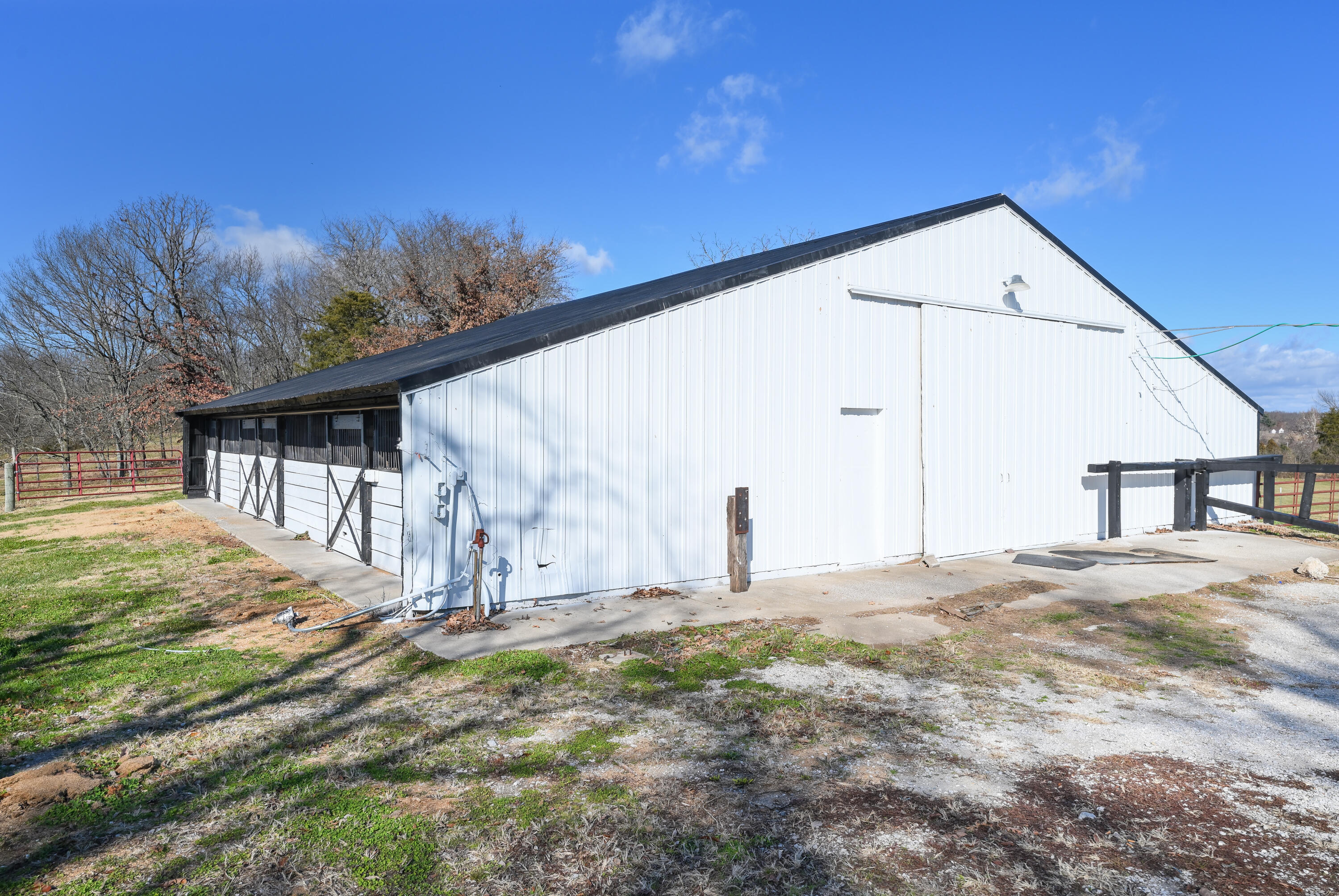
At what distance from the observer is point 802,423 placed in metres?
8.95

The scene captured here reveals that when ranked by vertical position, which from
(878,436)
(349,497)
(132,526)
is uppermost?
(878,436)

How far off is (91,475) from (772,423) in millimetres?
29141

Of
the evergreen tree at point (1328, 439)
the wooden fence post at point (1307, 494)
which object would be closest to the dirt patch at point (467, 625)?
the wooden fence post at point (1307, 494)

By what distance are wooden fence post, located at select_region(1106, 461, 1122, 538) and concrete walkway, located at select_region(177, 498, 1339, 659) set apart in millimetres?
437

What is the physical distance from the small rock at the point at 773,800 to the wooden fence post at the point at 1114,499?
10.7 meters

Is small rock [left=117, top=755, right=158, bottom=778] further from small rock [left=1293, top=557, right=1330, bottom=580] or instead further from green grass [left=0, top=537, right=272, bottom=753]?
small rock [left=1293, top=557, right=1330, bottom=580]

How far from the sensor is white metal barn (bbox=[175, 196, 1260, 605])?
700cm

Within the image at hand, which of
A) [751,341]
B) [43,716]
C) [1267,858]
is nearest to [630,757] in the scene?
[1267,858]

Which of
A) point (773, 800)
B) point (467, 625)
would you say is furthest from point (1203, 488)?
point (773, 800)

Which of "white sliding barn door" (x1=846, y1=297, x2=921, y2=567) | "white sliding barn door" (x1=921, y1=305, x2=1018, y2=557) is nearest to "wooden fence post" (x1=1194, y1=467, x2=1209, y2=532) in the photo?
"white sliding barn door" (x1=921, y1=305, x2=1018, y2=557)

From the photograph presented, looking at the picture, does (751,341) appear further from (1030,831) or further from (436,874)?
(436,874)

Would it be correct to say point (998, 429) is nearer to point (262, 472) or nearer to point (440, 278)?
point (262, 472)

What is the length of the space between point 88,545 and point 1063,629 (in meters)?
13.2

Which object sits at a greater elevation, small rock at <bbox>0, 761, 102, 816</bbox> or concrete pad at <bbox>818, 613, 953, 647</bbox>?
concrete pad at <bbox>818, 613, 953, 647</bbox>
